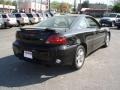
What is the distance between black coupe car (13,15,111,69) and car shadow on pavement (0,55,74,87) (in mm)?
389

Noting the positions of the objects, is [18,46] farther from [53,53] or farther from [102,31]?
[102,31]

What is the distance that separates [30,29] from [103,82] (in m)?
2.38

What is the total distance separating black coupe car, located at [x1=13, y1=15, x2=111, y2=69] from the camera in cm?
636

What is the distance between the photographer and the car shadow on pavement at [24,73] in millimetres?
6070

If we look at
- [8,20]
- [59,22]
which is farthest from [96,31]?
[8,20]

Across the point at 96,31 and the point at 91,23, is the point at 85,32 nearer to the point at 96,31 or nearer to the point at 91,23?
the point at 91,23

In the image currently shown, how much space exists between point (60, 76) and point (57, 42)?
90 cm

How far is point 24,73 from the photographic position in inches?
268

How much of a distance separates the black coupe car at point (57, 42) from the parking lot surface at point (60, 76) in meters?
0.38

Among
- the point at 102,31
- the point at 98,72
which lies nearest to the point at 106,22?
the point at 102,31

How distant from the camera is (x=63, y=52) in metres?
6.38

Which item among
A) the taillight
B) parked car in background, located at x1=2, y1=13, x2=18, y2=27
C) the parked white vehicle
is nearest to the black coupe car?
the taillight

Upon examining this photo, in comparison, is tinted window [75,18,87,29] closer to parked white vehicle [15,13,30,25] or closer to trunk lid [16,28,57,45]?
trunk lid [16,28,57,45]

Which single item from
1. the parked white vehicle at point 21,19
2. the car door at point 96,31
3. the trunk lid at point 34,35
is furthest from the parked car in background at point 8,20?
the trunk lid at point 34,35
